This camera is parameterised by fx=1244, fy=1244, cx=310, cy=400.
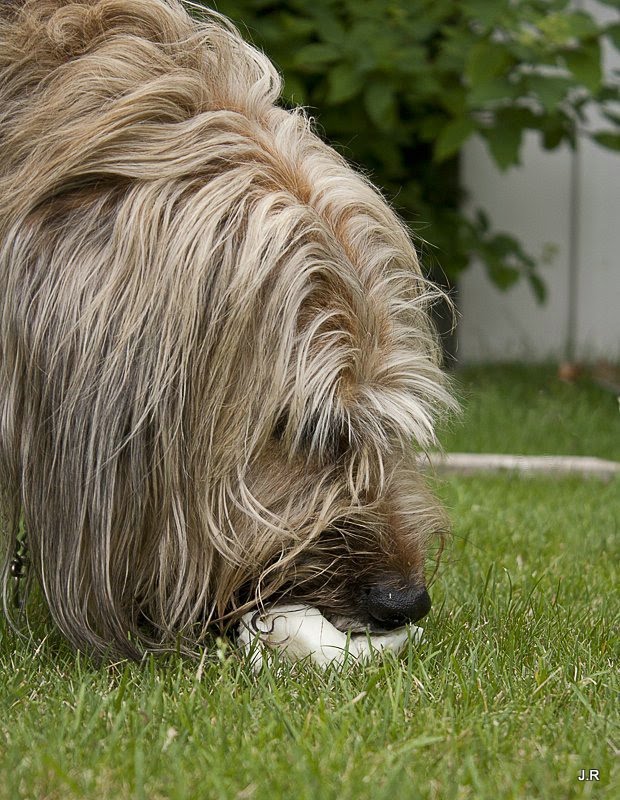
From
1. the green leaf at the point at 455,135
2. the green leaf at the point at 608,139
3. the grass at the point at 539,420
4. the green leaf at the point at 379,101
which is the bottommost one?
the grass at the point at 539,420

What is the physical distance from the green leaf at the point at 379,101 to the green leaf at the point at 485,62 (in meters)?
0.35

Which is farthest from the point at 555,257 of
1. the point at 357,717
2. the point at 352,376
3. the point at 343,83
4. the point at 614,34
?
the point at 357,717

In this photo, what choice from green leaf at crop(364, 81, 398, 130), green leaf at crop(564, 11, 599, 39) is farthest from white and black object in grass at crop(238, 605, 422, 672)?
green leaf at crop(564, 11, 599, 39)

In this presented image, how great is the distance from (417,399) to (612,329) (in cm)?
579

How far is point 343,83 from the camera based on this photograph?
17.0 feet

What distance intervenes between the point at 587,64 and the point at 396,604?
12.0 ft

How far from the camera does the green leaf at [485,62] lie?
16.6 feet

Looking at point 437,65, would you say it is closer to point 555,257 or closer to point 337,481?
point 555,257

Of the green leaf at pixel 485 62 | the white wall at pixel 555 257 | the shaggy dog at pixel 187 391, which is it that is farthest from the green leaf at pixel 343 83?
the shaggy dog at pixel 187 391

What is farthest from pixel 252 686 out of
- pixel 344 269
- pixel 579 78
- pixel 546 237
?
pixel 546 237

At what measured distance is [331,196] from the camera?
2297 mm

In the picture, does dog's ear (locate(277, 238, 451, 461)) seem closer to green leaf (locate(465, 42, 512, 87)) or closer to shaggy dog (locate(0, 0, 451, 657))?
shaggy dog (locate(0, 0, 451, 657))

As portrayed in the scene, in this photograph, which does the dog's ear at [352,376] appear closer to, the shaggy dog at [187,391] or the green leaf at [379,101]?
the shaggy dog at [187,391]

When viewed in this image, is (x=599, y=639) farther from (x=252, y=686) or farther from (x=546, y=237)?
(x=546, y=237)
